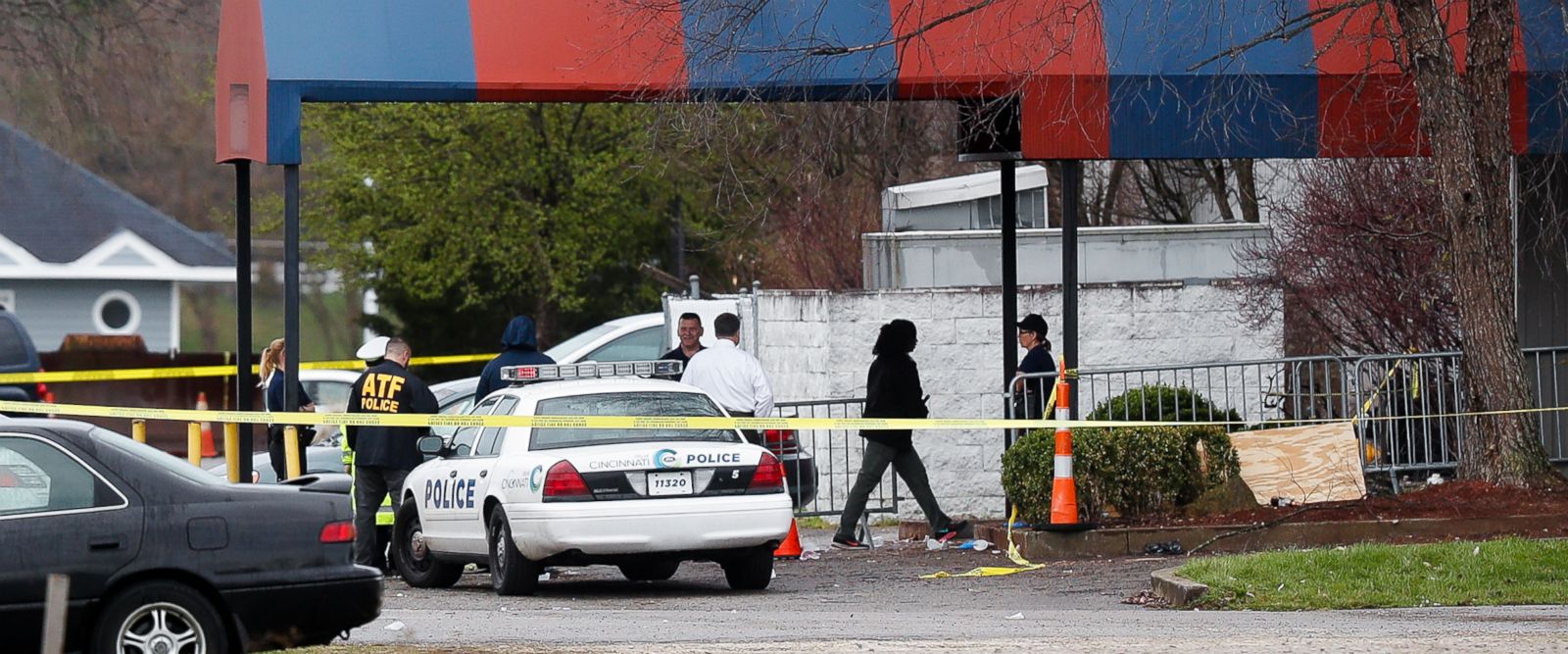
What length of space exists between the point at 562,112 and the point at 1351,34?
22.1 meters

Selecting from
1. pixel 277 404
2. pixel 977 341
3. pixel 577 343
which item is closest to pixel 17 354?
pixel 577 343

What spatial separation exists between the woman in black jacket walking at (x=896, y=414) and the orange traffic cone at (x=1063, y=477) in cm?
180

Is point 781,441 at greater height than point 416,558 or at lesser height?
greater

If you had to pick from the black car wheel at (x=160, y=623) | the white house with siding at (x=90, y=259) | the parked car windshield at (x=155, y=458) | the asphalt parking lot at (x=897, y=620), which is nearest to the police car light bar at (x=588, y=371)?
the asphalt parking lot at (x=897, y=620)

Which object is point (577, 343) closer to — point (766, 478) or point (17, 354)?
point (17, 354)

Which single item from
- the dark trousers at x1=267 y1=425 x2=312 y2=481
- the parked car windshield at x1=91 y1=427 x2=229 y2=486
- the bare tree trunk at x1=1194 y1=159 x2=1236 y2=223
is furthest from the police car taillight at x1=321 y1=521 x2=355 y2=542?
the bare tree trunk at x1=1194 y1=159 x2=1236 y2=223

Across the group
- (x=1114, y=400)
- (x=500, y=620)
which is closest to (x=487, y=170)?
(x=1114, y=400)

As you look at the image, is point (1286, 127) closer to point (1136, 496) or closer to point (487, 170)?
point (1136, 496)

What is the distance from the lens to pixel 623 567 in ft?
39.7

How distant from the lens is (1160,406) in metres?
A: 14.1

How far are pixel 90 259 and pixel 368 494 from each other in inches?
1696

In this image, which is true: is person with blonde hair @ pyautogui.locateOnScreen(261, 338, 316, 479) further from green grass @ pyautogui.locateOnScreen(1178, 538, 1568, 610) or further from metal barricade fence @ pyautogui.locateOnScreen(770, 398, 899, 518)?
green grass @ pyautogui.locateOnScreen(1178, 538, 1568, 610)

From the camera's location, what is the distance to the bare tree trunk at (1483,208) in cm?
1323

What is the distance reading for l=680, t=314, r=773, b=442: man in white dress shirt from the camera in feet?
48.2
